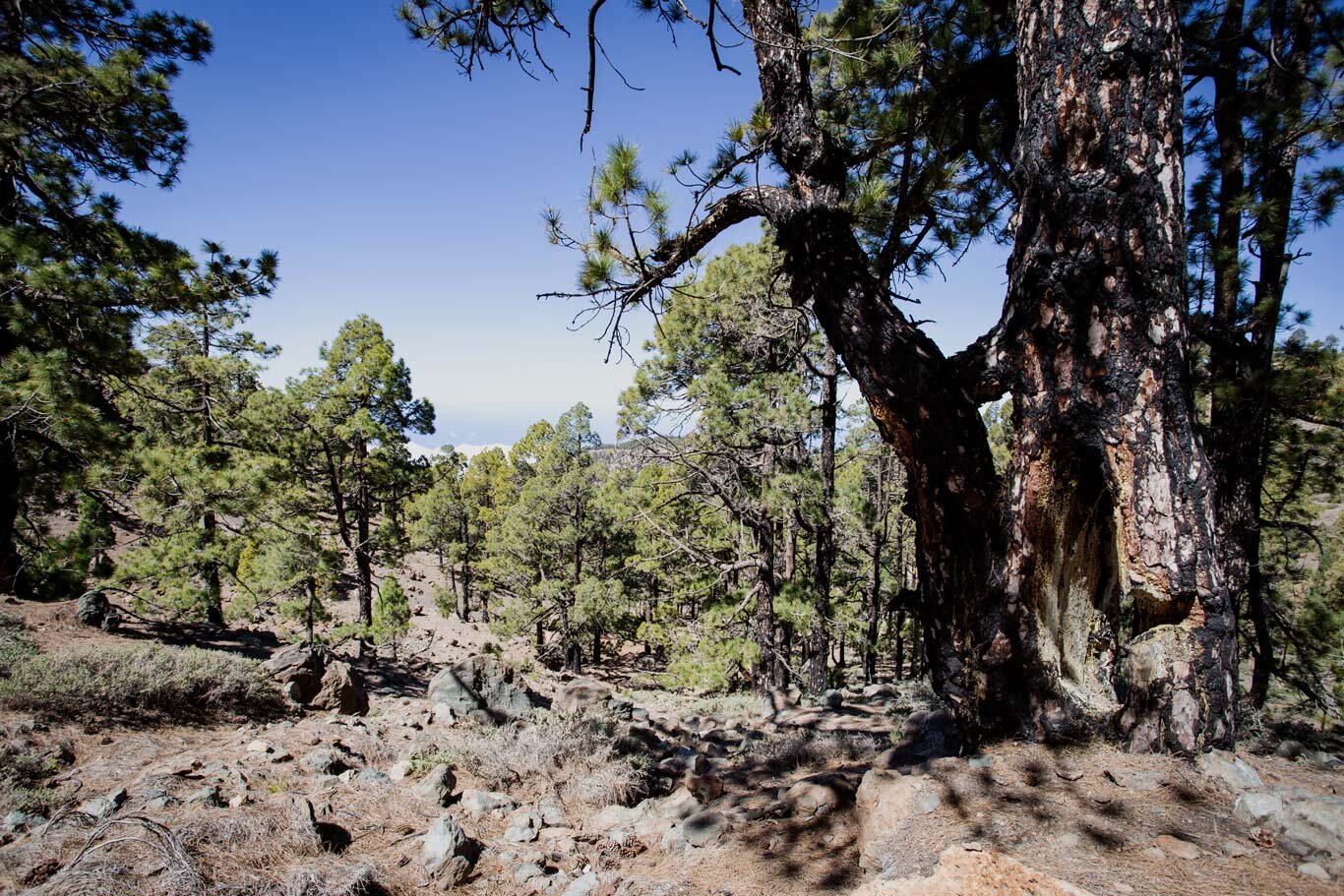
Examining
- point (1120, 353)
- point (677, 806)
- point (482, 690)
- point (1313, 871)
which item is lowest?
point (482, 690)

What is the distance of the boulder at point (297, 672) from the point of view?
7863 millimetres

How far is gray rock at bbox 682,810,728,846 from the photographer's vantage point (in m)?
3.78

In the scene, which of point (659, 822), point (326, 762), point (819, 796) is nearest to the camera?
point (819, 796)

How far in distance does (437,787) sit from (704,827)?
248 cm

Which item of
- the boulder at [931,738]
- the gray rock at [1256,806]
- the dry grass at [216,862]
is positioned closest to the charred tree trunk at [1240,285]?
the boulder at [931,738]

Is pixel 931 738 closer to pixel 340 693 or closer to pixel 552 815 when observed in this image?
pixel 552 815

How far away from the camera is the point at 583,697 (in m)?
8.91

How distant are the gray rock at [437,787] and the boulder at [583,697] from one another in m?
3.37

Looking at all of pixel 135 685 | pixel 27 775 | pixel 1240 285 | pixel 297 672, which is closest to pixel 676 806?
pixel 27 775

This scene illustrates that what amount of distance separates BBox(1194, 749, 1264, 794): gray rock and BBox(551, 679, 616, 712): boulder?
23.5ft

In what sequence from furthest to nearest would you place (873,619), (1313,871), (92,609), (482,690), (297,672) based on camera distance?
(873,619)
(92,609)
(482,690)
(297,672)
(1313,871)

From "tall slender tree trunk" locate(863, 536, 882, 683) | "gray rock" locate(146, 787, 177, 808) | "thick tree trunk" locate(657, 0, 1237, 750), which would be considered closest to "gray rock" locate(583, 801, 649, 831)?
"thick tree trunk" locate(657, 0, 1237, 750)

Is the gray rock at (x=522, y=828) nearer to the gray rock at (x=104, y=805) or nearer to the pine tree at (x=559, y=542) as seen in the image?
the gray rock at (x=104, y=805)

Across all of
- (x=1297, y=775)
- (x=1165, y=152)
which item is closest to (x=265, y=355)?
(x=1165, y=152)
